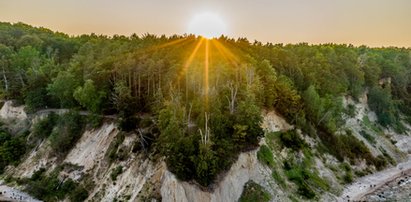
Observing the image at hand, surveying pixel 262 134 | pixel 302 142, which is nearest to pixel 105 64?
pixel 262 134

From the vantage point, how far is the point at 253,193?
56750 mm

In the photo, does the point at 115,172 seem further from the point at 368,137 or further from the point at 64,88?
the point at 368,137

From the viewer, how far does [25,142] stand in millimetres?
79688

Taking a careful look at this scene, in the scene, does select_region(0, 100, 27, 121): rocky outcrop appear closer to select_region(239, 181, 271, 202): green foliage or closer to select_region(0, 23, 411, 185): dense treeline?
select_region(0, 23, 411, 185): dense treeline

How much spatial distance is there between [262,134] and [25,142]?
155 feet

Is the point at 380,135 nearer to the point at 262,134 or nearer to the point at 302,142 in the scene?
the point at 302,142

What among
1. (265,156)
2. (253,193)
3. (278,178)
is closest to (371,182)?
(278,178)

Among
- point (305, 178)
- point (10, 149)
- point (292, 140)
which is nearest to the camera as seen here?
point (305, 178)

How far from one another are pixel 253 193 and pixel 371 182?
32.8 m

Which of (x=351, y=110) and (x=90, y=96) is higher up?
(x=90, y=96)

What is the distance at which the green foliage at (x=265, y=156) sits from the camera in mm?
63516

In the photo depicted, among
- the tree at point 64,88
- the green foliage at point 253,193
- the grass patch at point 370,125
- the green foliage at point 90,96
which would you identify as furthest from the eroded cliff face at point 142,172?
the grass patch at point 370,125

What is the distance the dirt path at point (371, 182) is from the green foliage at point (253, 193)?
16.9m

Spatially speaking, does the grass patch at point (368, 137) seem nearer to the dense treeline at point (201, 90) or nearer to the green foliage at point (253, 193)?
the dense treeline at point (201, 90)
